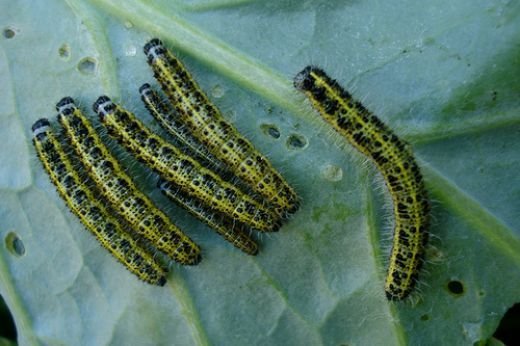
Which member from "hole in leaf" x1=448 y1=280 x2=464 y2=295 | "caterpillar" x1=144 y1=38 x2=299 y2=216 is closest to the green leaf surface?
"hole in leaf" x1=448 y1=280 x2=464 y2=295

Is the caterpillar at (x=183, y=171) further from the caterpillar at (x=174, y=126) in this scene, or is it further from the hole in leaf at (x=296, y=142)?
the hole in leaf at (x=296, y=142)

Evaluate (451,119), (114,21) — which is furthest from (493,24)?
(114,21)

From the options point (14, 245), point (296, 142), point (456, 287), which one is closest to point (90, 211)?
point (14, 245)

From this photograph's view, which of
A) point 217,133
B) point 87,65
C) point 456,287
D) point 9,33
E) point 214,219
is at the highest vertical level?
point 9,33

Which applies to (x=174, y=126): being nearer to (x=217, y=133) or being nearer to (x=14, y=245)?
(x=217, y=133)

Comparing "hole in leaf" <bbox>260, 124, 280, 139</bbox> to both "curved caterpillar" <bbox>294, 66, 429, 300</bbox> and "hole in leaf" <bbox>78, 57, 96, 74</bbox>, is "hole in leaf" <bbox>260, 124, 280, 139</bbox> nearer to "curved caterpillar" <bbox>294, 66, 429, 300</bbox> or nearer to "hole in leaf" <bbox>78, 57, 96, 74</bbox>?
"curved caterpillar" <bbox>294, 66, 429, 300</bbox>

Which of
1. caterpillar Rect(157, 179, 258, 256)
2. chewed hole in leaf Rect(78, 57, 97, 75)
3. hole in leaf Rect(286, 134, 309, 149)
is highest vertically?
chewed hole in leaf Rect(78, 57, 97, 75)
